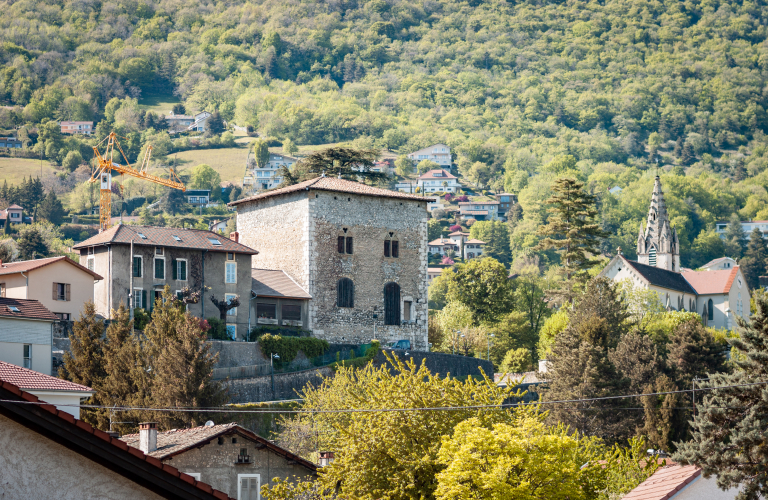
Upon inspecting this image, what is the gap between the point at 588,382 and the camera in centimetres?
5628

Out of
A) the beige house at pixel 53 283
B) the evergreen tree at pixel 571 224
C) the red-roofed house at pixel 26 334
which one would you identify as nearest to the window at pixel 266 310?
the beige house at pixel 53 283

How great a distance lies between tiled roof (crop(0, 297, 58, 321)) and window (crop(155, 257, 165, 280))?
11252mm

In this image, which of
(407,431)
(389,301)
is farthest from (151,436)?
(389,301)

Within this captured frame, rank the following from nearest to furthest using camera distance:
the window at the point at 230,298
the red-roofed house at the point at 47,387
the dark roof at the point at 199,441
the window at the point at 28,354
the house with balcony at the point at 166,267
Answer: the red-roofed house at the point at 47,387
the dark roof at the point at 199,441
the window at the point at 28,354
the house with balcony at the point at 166,267
the window at the point at 230,298

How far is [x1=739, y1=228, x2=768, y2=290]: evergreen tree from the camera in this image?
593 ft

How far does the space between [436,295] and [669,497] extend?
4659 inches

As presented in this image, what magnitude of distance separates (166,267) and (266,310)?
6.04m

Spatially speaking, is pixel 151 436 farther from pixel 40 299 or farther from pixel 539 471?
pixel 40 299

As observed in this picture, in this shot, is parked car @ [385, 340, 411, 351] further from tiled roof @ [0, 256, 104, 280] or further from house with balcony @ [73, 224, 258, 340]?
tiled roof @ [0, 256, 104, 280]

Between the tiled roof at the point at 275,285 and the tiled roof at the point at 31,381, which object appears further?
the tiled roof at the point at 275,285

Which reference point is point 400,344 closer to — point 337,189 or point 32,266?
point 337,189

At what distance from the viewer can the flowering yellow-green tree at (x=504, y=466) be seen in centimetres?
2777

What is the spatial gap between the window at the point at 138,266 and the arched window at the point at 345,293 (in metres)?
11.1

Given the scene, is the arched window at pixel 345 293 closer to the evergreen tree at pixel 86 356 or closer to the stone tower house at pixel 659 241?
the evergreen tree at pixel 86 356
